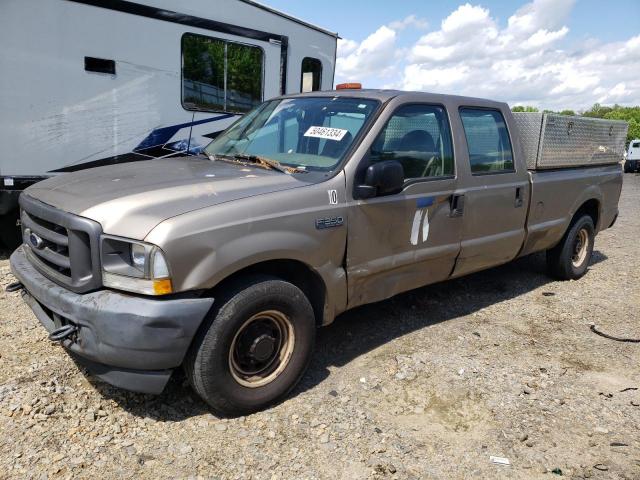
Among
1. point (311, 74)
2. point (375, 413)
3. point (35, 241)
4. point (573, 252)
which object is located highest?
point (311, 74)

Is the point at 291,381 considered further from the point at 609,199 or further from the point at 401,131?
the point at 609,199

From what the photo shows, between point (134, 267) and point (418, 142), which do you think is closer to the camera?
point (134, 267)

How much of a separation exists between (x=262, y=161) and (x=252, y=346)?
4.16ft

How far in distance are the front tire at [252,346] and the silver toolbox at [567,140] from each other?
3028 mm

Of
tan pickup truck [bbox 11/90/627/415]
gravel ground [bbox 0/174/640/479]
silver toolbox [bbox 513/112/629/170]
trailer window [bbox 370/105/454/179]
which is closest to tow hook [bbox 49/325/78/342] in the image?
tan pickup truck [bbox 11/90/627/415]

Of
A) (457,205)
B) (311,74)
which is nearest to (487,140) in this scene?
(457,205)

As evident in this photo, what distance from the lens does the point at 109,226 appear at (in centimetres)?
269

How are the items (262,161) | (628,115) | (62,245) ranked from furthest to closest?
(628,115) < (262,161) < (62,245)

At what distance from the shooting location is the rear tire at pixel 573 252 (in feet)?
19.5

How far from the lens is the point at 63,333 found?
108 inches

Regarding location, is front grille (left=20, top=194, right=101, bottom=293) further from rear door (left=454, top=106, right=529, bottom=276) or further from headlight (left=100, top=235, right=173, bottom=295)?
rear door (left=454, top=106, right=529, bottom=276)

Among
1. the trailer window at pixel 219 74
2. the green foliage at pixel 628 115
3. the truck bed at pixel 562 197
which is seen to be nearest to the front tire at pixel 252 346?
the truck bed at pixel 562 197

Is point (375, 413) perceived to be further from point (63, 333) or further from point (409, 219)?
point (63, 333)

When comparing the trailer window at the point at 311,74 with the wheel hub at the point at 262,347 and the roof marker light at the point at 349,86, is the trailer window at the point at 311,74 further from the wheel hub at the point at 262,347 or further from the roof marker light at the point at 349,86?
the wheel hub at the point at 262,347
